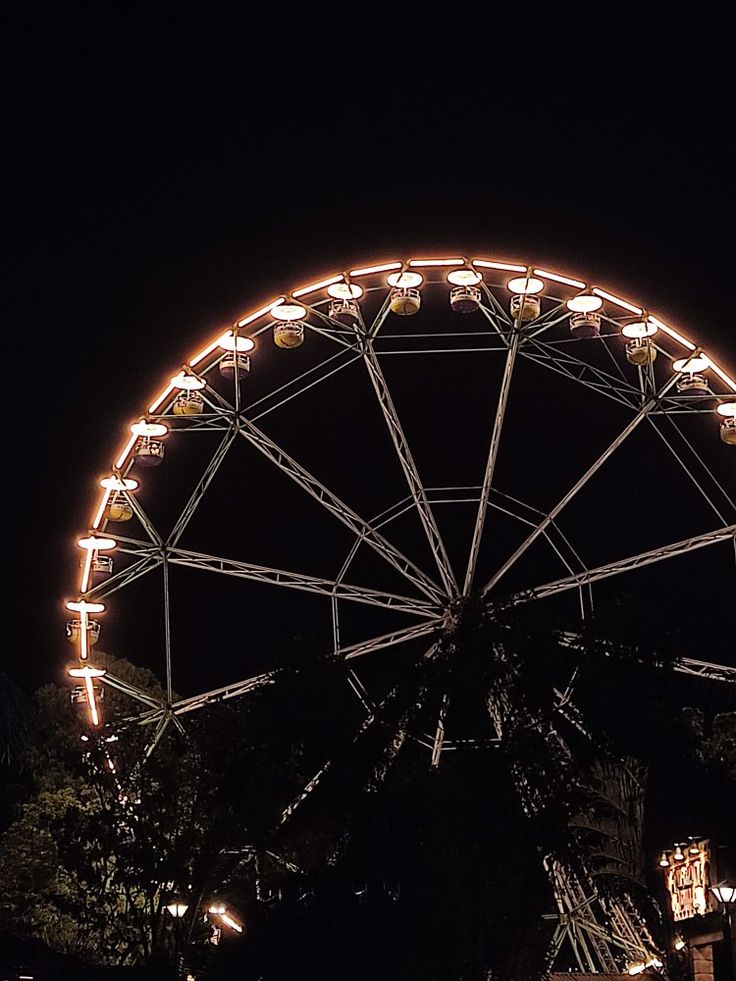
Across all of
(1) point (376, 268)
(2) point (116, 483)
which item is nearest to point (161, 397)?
(2) point (116, 483)

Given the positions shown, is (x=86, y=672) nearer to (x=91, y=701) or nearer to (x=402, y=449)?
(x=91, y=701)

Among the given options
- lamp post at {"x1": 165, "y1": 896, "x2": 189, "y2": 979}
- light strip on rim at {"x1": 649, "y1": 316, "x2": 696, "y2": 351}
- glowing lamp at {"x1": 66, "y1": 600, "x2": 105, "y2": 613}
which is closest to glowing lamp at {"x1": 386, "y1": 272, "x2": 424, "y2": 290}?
light strip on rim at {"x1": 649, "y1": 316, "x2": 696, "y2": 351}

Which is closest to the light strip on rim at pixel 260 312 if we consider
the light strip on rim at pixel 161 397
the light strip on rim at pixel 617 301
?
the light strip on rim at pixel 161 397

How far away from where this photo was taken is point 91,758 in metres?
24.3

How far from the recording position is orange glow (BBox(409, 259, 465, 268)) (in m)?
25.7

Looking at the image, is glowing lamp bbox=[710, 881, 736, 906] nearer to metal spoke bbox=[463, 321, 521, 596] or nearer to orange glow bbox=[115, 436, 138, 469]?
metal spoke bbox=[463, 321, 521, 596]

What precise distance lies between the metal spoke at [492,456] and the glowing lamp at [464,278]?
101 cm

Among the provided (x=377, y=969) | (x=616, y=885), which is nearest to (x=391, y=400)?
(x=616, y=885)

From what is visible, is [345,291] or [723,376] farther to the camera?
[345,291]

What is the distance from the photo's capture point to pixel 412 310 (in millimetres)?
25547

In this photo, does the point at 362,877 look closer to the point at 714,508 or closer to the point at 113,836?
the point at 113,836

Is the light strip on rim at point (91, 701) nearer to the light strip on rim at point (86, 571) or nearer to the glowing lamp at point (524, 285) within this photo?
the light strip on rim at point (86, 571)

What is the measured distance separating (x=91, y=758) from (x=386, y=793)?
7561mm

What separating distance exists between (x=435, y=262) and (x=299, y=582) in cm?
584
